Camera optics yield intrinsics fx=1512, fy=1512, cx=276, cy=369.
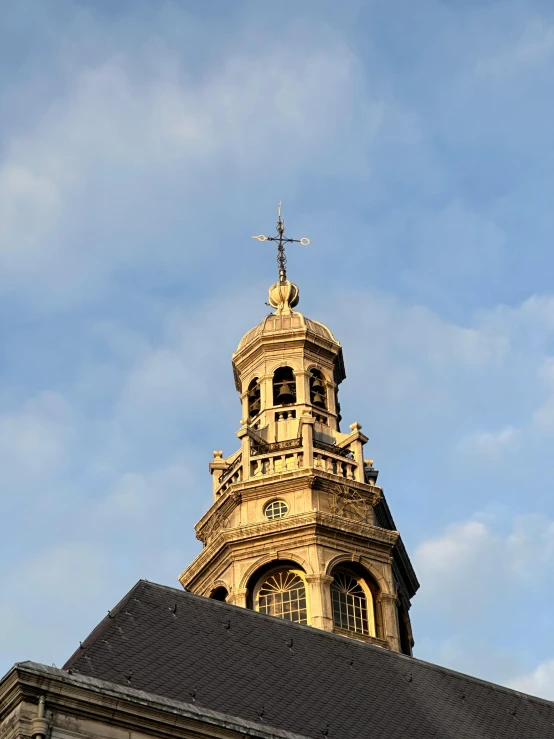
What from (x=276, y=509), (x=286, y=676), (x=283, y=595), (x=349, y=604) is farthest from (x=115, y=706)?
(x=276, y=509)

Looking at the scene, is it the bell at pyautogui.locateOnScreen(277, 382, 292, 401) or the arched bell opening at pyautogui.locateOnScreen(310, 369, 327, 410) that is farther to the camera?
the arched bell opening at pyautogui.locateOnScreen(310, 369, 327, 410)

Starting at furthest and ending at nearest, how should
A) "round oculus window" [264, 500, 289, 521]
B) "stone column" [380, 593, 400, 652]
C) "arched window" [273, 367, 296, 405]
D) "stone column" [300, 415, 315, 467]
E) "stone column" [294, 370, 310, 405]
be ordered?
"arched window" [273, 367, 296, 405] < "stone column" [294, 370, 310, 405] < "stone column" [300, 415, 315, 467] < "round oculus window" [264, 500, 289, 521] < "stone column" [380, 593, 400, 652]

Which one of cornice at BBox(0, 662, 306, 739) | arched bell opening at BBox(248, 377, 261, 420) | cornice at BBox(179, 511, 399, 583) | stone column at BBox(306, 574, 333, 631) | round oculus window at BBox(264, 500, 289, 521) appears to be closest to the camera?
cornice at BBox(0, 662, 306, 739)

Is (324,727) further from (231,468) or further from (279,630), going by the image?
(231,468)

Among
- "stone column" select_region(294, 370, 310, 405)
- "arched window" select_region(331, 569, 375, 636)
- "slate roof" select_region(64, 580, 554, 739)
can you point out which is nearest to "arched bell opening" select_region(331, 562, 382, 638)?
"arched window" select_region(331, 569, 375, 636)

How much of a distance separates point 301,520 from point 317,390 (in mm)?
7187

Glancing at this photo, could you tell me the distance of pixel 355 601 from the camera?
4362 centimetres

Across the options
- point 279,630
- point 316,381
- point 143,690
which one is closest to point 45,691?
point 143,690

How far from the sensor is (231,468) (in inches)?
1849

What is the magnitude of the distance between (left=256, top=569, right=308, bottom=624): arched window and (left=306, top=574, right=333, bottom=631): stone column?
1.11 ft

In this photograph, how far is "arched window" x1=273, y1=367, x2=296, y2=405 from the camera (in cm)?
4900

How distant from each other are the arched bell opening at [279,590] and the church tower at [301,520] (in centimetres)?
3

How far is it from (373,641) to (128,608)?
501 inches

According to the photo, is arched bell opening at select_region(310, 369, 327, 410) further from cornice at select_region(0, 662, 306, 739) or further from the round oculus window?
cornice at select_region(0, 662, 306, 739)
